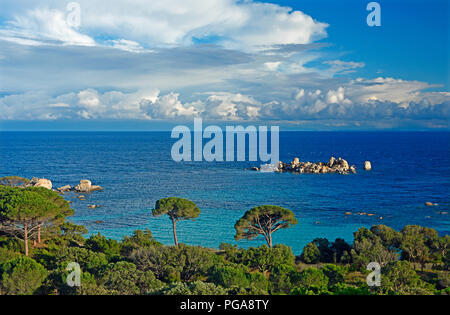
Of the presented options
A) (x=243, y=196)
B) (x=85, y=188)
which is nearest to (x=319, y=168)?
→ (x=243, y=196)

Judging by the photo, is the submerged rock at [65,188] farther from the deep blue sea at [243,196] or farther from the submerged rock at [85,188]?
the deep blue sea at [243,196]

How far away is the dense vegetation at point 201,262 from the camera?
17.8 m

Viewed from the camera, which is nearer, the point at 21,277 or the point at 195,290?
the point at 195,290

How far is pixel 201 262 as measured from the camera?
2336cm

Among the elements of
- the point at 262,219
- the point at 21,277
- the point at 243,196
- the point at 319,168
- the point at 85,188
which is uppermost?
the point at 319,168

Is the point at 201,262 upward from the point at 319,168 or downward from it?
downward

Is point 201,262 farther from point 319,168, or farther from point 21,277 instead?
point 319,168

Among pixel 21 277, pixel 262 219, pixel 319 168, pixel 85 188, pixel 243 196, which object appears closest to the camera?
pixel 21 277

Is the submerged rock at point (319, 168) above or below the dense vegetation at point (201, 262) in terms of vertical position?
above

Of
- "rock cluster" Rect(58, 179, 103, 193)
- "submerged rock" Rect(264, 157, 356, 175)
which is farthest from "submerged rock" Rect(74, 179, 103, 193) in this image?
"submerged rock" Rect(264, 157, 356, 175)

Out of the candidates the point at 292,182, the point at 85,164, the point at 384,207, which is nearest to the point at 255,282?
the point at 384,207

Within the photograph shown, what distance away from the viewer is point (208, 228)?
153 ft

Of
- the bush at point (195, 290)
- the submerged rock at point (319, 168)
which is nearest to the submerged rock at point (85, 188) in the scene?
the submerged rock at point (319, 168)
